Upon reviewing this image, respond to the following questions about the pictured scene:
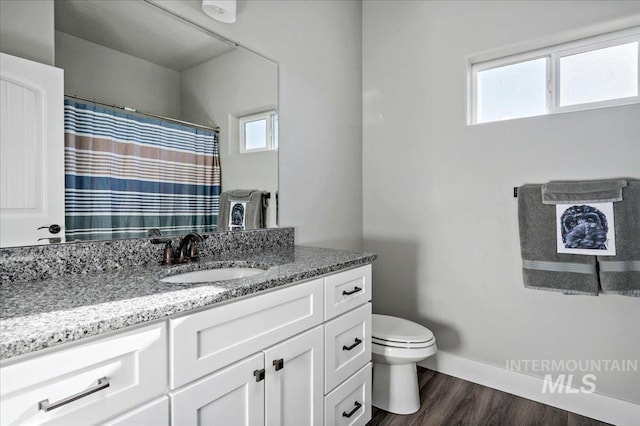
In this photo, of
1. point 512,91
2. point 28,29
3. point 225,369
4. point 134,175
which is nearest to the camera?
point 225,369

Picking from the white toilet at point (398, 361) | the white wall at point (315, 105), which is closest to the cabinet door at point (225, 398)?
the white toilet at point (398, 361)

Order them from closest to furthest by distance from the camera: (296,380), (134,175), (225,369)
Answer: (225,369), (296,380), (134,175)

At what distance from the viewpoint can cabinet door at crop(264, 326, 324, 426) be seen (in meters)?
1.12

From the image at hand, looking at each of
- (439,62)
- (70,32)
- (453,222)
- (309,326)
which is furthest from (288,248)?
(439,62)

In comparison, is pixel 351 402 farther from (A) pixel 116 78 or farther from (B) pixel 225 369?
(A) pixel 116 78

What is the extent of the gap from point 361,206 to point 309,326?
4.85 feet

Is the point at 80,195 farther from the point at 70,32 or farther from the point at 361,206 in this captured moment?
the point at 361,206

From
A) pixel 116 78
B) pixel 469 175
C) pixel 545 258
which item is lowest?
pixel 545 258

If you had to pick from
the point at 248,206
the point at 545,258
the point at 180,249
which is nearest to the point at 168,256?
the point at 180,249

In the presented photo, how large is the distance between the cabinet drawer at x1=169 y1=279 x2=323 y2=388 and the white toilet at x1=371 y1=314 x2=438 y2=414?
66 centimetres

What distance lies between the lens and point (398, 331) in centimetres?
187

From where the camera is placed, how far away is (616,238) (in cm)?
169

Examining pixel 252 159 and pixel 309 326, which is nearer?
pixel 309 326

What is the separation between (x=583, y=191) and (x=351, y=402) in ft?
5.12
